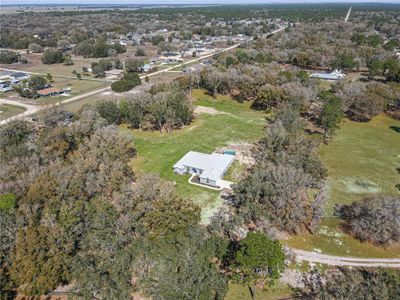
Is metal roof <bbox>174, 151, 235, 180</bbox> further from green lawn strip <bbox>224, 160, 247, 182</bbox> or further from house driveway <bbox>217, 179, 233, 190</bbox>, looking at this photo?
green lawn strip <bbox>224, 160, 247, 182</bbox>

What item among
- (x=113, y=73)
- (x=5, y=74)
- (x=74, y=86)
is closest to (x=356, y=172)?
(x=74, y=86)

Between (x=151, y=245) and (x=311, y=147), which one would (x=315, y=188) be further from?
(x=151, y=245)

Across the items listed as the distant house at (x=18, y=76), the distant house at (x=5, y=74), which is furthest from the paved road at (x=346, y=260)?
the distant house at (x=5, y=74)

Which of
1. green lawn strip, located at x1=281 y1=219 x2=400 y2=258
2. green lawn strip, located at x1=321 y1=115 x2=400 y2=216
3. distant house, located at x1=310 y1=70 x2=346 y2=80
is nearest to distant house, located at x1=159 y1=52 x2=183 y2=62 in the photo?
distant house, located at x1=310 y1=70 x2=346 y2=80

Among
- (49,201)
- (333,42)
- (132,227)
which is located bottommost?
(333,42)

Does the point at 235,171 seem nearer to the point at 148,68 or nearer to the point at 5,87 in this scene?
the point at 148,68

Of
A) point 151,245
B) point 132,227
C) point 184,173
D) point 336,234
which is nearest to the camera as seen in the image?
point 151,245

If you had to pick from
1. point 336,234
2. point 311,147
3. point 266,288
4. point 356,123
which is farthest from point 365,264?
point 356,123
